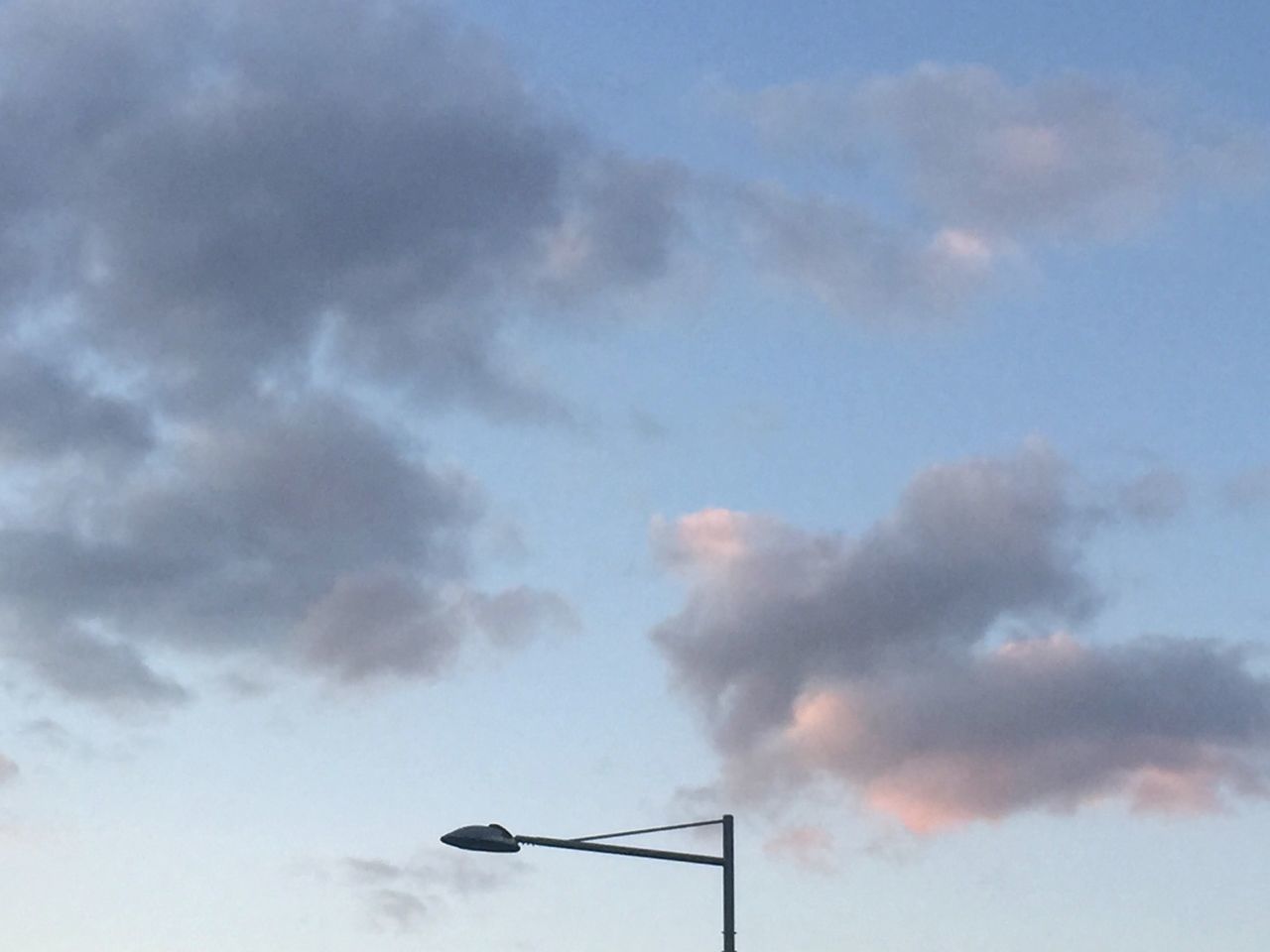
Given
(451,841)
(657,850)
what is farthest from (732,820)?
(451,841)

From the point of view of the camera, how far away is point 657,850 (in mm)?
54594

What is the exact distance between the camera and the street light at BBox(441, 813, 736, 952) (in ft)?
179

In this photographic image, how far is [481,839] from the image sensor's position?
5553 centimetres

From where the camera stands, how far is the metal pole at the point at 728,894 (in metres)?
54.6

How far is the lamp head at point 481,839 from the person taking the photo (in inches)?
2186

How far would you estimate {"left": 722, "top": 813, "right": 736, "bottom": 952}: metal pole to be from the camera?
54.6 meters

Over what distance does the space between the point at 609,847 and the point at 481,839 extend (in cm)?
253

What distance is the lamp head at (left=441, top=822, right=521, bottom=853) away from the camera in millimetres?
55531

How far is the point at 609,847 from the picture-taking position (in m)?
54.9

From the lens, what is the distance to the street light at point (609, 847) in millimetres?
54656

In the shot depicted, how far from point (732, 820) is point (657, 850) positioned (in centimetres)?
174

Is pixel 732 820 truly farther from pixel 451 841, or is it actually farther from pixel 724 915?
pixel 451 841

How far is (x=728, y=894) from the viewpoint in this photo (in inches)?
2154

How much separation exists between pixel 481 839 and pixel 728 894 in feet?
15.9
